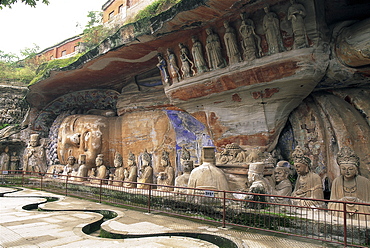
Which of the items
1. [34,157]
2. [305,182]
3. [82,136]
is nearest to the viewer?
[305,182]

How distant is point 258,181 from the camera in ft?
18.2

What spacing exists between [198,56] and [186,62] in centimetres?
46

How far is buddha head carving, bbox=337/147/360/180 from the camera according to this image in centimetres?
482

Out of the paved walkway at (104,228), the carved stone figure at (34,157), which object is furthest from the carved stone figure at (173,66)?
the carved stone figure at (34,157)

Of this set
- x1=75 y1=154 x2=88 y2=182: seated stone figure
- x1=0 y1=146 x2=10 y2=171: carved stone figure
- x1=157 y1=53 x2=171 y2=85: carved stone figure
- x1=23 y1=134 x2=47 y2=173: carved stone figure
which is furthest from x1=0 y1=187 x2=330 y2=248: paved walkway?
x1=0 y1=146 x2=10 y2=171: carved stone figure

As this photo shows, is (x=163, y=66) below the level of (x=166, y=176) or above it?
above

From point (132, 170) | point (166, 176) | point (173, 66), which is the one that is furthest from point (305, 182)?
point (132, 170)

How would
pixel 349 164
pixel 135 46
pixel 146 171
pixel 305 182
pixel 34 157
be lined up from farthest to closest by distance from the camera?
pixel 34 157 → pixel 146 171 → pixel 135 46 → pixel 305 182 → pixel 349 164

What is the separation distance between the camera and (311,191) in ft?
17.7

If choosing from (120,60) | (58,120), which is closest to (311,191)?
(120,60)

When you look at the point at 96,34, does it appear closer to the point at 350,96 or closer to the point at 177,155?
the point at 177,155

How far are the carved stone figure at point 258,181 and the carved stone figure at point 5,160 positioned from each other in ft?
42.3

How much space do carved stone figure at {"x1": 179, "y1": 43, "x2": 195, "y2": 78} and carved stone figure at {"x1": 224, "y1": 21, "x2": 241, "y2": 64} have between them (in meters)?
1.25

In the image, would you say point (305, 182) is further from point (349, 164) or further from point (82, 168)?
point (82, 168)
